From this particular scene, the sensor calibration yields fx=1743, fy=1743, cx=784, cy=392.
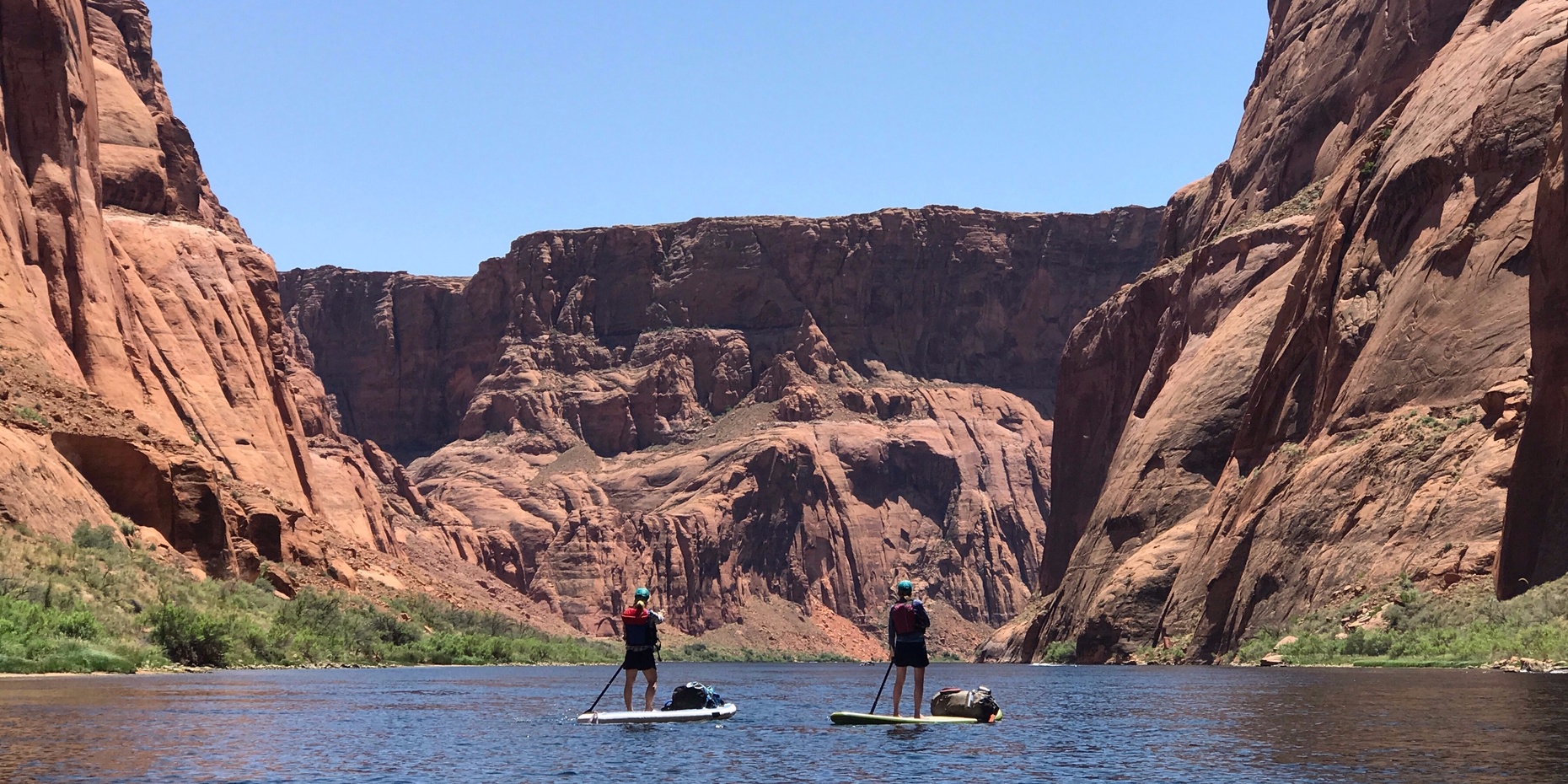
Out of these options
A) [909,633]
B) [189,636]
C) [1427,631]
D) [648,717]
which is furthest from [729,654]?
[909,633]

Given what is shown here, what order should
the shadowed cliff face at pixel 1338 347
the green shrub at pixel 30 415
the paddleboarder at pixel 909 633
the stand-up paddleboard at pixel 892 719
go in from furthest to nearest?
the shadowed cliff face at pixel 1338 347 < the green shrub at pixel 30 415 < the stand-up paddleboard at pixel 892 719 < the paddleboarder at pixel 909 633

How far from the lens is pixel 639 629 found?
29.0 metres

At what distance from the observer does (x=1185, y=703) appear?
34.3m

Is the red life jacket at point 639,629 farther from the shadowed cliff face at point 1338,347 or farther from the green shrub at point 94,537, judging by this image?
the shadowed cliff face at point 1338,347

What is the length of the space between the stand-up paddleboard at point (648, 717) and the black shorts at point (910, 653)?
14.7 feet

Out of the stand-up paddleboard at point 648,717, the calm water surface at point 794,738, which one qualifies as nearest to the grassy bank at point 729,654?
the calm water surface at point 794,738

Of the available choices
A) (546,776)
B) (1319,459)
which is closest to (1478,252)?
(1319,459)

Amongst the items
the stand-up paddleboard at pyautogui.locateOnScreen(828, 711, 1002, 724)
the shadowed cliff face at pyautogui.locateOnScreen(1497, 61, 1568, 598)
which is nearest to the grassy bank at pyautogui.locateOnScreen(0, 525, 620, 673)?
the stand-up paddleboard at pyautogui.locateOnScreen(828, 711, 1002, 724)

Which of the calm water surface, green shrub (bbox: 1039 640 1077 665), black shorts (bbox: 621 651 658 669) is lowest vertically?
the calm water surface

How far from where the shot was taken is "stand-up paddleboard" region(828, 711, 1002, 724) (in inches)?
1074

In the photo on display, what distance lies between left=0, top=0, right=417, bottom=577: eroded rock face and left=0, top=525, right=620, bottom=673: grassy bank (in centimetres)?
252

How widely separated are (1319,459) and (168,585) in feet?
138

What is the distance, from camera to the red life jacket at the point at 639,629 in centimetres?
2891

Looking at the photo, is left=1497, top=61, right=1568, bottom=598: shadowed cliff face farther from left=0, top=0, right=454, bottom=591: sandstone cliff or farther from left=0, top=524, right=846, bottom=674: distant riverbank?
left=0, top=0, right=454, bottom=591: sandstone cliff
